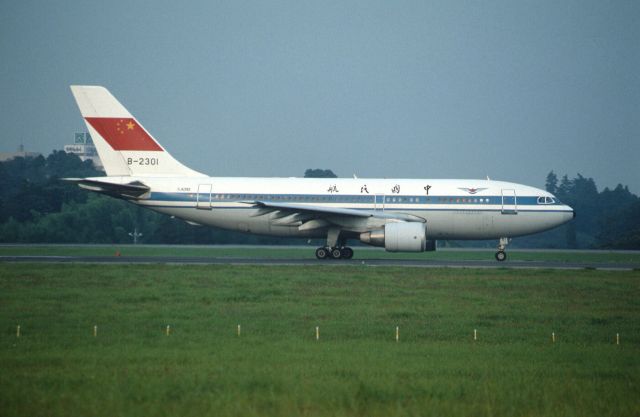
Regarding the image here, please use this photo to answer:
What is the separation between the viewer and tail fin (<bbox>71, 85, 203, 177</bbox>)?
39.2 meters

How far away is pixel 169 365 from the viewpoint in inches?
500

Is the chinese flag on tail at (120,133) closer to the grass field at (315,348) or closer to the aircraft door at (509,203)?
the grass field at (315,348)

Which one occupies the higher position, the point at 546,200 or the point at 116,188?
the point at 116,188

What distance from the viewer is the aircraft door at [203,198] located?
37844 mm

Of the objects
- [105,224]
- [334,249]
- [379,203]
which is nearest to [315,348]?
[334,249]

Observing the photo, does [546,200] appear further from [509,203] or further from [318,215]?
[318,215]

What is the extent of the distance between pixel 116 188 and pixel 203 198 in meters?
4.00

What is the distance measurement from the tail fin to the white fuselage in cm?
103

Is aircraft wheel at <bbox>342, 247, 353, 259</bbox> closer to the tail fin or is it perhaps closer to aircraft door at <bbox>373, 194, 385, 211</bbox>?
aircraft door at <bbox>373, 194, 385, 211</bbox>

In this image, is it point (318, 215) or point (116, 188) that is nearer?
point (318, 215)

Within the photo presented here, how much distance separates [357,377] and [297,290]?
472 inches

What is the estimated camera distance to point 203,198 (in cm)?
3788

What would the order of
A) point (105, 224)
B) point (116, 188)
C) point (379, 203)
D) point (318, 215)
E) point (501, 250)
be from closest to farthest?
point (318, 215), point (379, 203), point (116, 188), point (501, 250), point (105, 224)

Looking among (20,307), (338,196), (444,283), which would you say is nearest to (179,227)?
(338,196)
